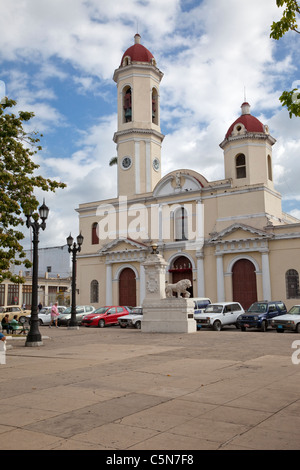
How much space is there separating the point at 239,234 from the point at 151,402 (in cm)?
2758

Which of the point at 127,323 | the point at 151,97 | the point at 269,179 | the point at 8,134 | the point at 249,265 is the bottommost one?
the point at 127,323

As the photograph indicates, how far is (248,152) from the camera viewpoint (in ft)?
115

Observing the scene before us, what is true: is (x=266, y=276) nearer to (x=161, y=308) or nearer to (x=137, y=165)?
(x=161, y=308)

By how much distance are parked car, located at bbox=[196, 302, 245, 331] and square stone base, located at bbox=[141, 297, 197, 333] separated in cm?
219

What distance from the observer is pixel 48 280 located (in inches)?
2586

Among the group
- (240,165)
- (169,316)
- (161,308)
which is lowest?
(169,316)

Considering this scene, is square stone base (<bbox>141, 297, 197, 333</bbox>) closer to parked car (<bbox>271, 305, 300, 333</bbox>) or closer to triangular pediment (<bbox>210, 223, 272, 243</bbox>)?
parked car (<bbox>271, 305, 300, 333</bbox>)

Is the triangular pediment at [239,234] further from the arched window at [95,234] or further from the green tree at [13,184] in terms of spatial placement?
the green tree at [13,184]

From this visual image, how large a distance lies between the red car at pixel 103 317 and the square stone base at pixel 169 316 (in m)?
7.02

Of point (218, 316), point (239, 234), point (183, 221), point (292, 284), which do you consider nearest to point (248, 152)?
point (239, 234)

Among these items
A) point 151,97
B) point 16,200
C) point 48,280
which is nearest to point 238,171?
point 151,97

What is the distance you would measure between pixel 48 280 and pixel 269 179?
4021 cm

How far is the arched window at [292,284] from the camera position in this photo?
102ft
